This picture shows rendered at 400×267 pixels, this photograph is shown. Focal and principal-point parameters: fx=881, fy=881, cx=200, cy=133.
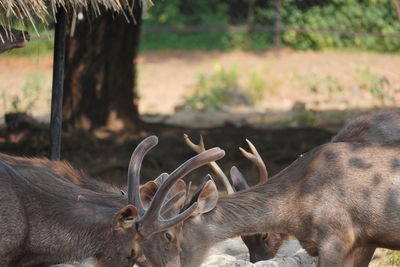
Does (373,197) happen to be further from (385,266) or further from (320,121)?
(320,121)

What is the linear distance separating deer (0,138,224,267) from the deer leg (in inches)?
79.3

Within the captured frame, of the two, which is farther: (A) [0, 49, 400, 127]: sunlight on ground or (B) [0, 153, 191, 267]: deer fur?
(A) [0, 49, 400, 127]: sunlight on ground

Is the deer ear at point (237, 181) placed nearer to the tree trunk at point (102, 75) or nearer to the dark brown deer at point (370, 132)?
the dark brown deer at point (370, 132)

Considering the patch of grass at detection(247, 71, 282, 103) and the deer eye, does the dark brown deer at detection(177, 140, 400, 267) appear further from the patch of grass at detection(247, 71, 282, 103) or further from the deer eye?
the patch of grass at detection(247, 71, 282, 103)

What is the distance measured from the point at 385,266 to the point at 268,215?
1659 mm

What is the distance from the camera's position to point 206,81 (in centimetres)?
1862

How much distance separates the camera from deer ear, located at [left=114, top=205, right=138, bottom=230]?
6.41m

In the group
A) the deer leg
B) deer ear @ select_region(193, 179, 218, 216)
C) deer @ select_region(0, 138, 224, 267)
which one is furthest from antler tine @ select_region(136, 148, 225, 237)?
the deer leg

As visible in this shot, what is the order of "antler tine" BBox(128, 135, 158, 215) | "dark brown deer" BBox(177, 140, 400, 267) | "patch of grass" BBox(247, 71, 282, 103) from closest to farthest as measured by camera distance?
"antler tine" BBox(128, 135, 158, 215)
"dark brown deer" BBox(177, 140, 400, 267)
"patch of grass" BBox(247, 71, 282, 103)

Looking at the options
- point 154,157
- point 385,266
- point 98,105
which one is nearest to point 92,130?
point 98,105

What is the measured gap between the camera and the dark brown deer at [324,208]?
23.8 feet

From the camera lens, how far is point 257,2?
855 inches

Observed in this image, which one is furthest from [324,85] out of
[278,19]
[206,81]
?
[278,19]

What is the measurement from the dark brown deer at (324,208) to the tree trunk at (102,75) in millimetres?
5634
